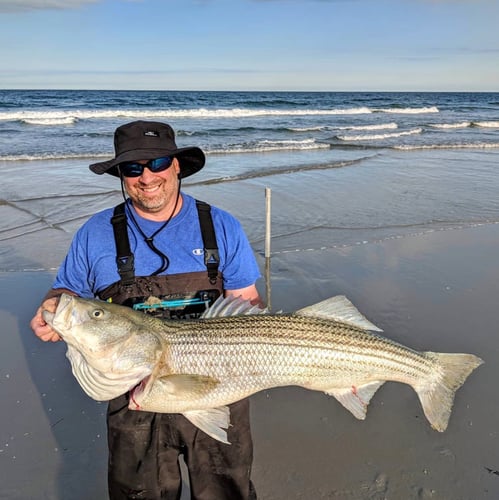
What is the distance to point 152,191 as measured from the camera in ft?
11.3

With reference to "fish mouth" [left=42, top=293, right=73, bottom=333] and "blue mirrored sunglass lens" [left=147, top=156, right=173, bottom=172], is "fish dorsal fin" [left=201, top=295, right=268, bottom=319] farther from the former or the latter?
"blue mirrored sunglass lens" [left=147, top=156, right=173, bottom=172]

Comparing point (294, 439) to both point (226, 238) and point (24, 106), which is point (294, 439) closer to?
point (226, 238)

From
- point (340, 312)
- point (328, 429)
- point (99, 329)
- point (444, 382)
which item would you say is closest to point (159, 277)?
point (99, 329)

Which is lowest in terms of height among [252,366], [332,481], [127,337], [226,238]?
[332,481]

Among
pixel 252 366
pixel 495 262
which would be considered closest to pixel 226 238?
pixel 252 366

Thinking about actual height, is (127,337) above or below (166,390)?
above

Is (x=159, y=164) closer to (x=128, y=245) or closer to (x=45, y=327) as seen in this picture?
(x=128, y=245)

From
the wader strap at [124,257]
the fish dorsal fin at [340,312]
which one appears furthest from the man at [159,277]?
the fish dorsal fin at [340,312]

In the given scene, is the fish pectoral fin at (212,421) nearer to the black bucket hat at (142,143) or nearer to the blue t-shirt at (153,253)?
the blue t-shirt at (153,253)

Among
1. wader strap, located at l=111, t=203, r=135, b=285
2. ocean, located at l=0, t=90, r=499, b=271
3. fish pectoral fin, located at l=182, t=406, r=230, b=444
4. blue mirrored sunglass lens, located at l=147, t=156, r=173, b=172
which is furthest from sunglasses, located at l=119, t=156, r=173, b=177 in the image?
ocean, located at l=0, t=90, r=499, b=271

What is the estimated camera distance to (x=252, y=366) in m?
3.07

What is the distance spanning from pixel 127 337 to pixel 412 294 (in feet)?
17.5

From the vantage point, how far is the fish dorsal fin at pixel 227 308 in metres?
3.20

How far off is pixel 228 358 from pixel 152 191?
1235mm
